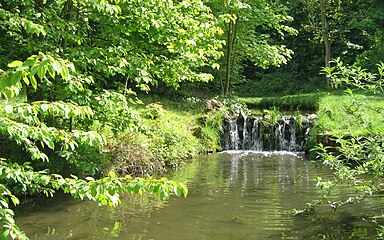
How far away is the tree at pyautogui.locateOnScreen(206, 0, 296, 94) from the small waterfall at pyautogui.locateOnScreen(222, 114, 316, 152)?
2.39m

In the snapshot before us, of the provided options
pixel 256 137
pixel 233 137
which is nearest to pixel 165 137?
pixel 233 137

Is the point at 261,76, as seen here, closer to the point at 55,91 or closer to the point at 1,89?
the point at 55,91

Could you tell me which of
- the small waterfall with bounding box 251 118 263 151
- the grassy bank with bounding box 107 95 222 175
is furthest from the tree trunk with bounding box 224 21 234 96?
the small waterfall with bounding box 251 118 263 151

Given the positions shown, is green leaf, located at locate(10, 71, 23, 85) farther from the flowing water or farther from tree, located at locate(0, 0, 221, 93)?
tree, located at locate(0, 0, 221, 93)

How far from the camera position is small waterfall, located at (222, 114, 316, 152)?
608 inches

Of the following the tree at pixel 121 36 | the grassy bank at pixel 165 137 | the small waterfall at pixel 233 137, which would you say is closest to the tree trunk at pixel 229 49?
the grassy bank at pixel 165 137

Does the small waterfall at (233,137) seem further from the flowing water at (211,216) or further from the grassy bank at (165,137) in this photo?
the flowing water at (211,216)

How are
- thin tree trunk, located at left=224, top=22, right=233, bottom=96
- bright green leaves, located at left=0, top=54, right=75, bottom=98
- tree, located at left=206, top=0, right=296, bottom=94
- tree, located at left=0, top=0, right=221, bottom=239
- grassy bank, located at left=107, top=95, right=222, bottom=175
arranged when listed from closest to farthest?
1. bright green leaves, located at left=0, top=54, right=75, bottom=98
2. tree, located at left=0, top=0, right=221, bottom=239
3. grassy bank, located at left=107, top=95, right=222, bottom=175
4. tree, located at left=206, top=0, right=296, bottom=94
5. thin tree trunk, located at left=224, top=22, right=233, bottom=96

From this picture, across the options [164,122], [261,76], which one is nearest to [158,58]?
[164,122]

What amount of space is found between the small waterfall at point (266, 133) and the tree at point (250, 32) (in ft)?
7.83

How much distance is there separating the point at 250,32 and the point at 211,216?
557 inches

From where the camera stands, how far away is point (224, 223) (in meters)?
6.41

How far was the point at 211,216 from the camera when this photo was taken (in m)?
6.79

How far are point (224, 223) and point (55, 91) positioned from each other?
3.75 metres
